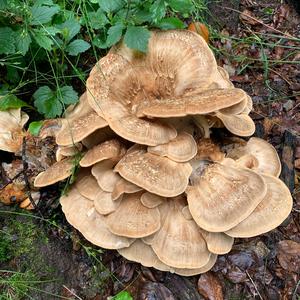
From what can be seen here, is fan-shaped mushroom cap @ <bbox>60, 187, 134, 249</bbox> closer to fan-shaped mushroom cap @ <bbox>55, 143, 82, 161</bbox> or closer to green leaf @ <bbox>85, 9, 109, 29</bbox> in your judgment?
fan-shaped mushroom cap @ <bbox>55, 143, 82, 161</bbox>

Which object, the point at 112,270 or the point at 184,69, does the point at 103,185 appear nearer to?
the point at 112,270

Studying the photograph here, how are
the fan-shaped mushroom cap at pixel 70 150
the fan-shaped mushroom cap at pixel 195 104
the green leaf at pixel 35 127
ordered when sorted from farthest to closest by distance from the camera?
1. the green leaf at pixel 35 127
2. the fan-shaped mushroom cap at pixel 70 150
3. the fan-shaped mushroom cap at pixel 195 104

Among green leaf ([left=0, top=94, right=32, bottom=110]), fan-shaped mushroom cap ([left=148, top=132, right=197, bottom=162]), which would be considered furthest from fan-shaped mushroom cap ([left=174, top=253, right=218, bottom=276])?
green leaf ([left=0, top=94, right=32, bottom=110])

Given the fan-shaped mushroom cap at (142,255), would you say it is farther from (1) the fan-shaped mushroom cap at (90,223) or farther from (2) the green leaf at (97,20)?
(2) the green leaf at (97,20)

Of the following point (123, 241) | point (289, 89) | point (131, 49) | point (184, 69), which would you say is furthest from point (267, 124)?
point (123, 241)

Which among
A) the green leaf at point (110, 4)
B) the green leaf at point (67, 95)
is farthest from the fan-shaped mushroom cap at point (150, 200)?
the green leaf at point (110, 4)

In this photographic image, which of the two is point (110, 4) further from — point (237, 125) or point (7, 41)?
point (237, 125)
